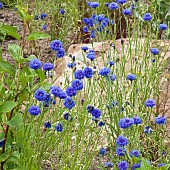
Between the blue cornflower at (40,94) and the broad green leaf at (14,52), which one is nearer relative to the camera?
the blue cornflower at (40,94)

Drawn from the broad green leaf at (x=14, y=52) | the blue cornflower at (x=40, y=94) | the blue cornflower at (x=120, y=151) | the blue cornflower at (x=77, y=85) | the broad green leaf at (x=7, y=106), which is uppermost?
the broad green leaf at (x=14, y=52)

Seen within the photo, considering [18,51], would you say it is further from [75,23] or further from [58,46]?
[75,23]

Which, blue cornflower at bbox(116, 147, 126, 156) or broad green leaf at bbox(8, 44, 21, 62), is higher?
broad green leaf at bbox(8, 44, 21, 62)

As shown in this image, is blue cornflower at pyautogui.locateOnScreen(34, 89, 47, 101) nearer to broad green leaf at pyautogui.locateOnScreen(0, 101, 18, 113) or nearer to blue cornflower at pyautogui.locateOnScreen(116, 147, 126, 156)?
broad green leaf at pyautogui.locateOnScreen(0, 101, 18, 113)

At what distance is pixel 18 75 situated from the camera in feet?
7.79

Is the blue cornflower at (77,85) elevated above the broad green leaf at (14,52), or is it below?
below

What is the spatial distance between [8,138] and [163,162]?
2.77ft

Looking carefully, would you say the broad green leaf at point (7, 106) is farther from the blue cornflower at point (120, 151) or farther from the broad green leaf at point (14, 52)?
the blue cornflower at point (120, 151)

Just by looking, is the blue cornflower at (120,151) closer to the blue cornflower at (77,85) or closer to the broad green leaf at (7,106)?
the blue cornflower at (77,85)

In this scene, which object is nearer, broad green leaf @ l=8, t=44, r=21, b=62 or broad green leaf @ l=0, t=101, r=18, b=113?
broad green leaf @ l=0, t=101, r=18, b=113

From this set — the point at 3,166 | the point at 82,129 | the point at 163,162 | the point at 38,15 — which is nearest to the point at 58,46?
A: the point at 82,129

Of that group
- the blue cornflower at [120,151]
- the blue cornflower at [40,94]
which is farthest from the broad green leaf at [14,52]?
the blue cornflower at [120,151]

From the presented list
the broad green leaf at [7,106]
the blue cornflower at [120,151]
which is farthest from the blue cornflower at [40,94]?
the blue cornflower at [120,151]

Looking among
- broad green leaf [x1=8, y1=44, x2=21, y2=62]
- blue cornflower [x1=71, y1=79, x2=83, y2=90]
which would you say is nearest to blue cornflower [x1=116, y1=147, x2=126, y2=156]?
blue cornflower [x1=71, y1=79, x2=83, y2=90]
